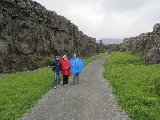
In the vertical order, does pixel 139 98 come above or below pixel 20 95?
above

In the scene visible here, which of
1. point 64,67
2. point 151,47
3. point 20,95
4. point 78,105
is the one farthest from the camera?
point 151,47

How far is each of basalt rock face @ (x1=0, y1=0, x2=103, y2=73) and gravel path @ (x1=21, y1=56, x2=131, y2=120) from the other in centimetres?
1740

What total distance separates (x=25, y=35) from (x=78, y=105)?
88.9 ft

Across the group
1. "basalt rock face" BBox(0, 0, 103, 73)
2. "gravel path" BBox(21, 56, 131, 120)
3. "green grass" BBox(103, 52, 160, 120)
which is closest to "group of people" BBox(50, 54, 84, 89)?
"gravel path" BBox(21, 56, 131, 120)

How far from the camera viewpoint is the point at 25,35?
142 ft

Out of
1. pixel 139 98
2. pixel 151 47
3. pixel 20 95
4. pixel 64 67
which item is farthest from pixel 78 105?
pixel 151 47

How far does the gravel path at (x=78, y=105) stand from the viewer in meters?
16.6

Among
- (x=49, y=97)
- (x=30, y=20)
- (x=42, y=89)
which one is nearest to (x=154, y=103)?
(x=49, y=97)

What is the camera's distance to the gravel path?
1656cm

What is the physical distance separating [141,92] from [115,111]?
4759mm

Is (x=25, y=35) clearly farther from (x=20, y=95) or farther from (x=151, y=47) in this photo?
(x=151, y=47)

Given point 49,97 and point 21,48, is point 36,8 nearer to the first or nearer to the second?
point 21,48

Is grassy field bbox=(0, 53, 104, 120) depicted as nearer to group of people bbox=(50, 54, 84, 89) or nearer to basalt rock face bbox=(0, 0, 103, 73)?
group of people bbox=(50, 54, 84, 89)

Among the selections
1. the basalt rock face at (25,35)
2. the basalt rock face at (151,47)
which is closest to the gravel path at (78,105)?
the basalt rock face at (25,35)
